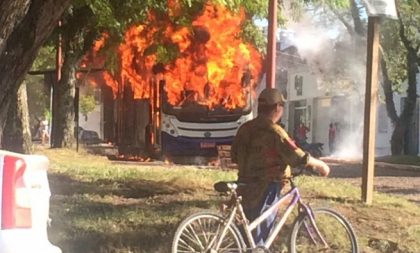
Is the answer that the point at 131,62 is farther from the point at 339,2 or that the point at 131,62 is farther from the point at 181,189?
the point at 181,189

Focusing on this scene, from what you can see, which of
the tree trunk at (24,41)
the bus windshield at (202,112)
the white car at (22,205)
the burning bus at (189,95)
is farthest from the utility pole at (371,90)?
the bus windshield at (202,112)

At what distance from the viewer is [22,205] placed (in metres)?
4.39

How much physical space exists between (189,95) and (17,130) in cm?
710

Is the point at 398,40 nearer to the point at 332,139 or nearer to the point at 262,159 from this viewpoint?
the point at 332,139

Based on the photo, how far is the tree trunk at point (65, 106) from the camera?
24.1m

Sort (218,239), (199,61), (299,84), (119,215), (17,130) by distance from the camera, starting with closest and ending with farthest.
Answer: (218,239) < (119,215) < (17,130) < (199,61) < (299,84)

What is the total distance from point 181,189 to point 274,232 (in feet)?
12.4

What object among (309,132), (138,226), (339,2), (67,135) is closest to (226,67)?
(67,135)

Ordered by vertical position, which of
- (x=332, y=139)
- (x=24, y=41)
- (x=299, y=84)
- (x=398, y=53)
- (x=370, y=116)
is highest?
(x=398, y=53)

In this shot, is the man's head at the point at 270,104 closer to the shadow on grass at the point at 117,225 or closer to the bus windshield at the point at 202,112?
the shadow on grass at the point at 117,225

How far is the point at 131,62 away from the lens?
2164 centimetres

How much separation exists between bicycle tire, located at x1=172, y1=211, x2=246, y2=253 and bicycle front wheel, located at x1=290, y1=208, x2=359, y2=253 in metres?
0.62

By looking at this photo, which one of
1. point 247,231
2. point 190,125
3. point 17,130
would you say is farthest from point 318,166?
point 190,125

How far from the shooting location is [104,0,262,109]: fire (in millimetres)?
18156
